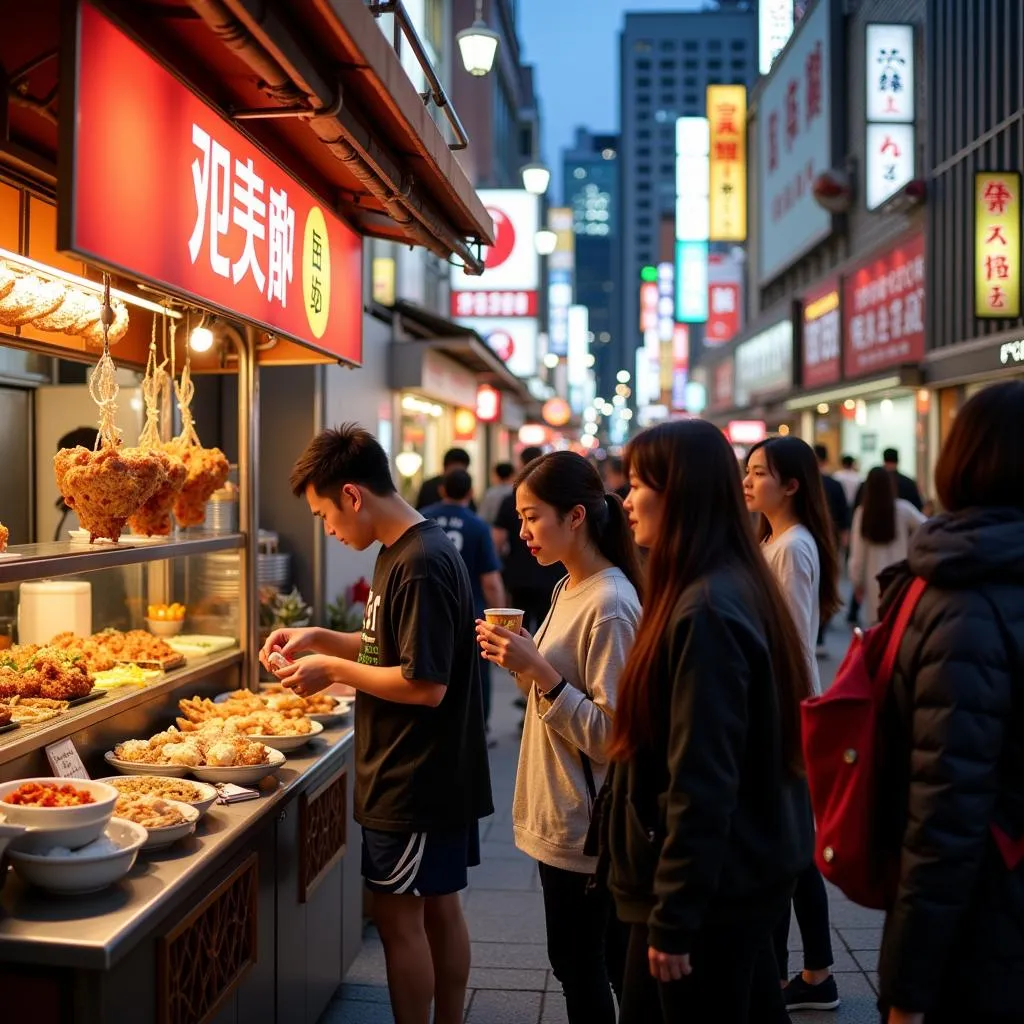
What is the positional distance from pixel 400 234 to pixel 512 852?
3.78 meters

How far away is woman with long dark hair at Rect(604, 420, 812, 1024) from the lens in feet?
7.75

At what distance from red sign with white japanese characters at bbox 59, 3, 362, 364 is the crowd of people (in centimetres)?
123

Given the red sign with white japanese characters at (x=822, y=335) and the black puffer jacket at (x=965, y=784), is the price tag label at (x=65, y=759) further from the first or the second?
the red sign with white japanese characters at (x=822, y=335)

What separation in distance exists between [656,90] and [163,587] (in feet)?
522

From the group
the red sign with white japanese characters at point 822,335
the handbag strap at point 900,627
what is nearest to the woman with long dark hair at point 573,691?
the handbag strap at point 900,627

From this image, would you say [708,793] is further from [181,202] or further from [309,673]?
[181,202]

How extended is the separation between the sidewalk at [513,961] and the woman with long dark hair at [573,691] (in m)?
1.30

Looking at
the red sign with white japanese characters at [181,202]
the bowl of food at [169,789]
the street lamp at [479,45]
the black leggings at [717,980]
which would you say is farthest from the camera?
the street lamp at [479,45]

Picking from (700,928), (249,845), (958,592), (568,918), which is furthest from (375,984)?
(958,592)

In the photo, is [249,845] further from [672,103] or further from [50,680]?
[672,103]

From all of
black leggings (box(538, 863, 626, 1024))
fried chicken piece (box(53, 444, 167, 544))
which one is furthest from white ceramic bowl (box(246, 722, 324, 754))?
black leggings (box(538, 863, 626, 1024))

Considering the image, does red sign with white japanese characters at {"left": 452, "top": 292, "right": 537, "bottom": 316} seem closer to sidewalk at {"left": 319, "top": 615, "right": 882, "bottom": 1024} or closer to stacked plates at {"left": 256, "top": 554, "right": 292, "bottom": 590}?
stacked plates at {"left": 256, "top": 554, "right": 292, "bottom": 590}

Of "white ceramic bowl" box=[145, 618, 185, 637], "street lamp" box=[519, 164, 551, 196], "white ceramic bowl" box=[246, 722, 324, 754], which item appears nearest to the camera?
"white ceramic bowl" box=[246, 722, 324, 754]

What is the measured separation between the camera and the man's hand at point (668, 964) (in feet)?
7.77
